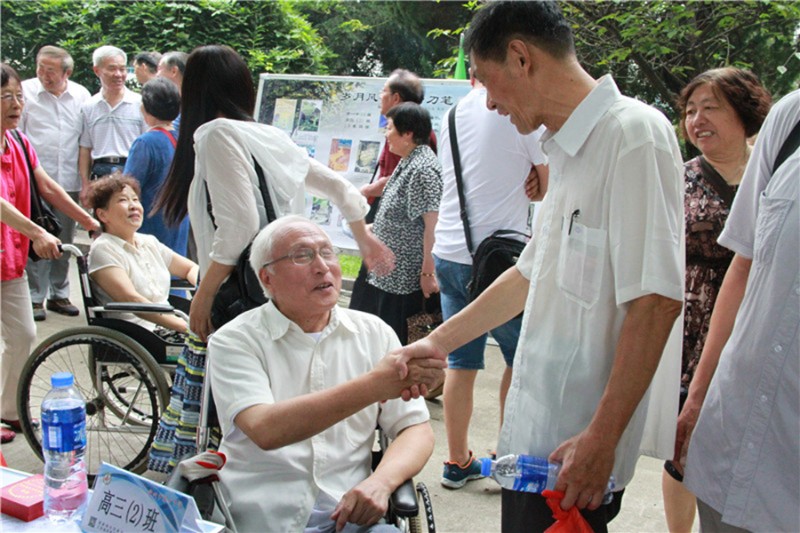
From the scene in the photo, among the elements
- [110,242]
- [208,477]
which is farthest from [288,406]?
[110,242]

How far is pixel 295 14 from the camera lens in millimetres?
9961

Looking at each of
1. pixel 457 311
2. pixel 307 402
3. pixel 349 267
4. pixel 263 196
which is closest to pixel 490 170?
pixel 457 311

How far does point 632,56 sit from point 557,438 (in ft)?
18.6

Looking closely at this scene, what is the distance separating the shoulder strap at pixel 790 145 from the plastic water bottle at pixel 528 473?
736mm

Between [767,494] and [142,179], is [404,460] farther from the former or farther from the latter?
[142,179]

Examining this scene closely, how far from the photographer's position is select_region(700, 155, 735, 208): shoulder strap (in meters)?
2.62

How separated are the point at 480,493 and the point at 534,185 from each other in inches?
54.3

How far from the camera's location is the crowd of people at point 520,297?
1427 millimetres

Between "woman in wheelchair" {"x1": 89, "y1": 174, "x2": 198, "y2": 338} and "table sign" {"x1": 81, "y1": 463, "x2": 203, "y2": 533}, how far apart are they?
1915 mm

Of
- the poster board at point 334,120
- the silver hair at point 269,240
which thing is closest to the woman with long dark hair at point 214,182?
the silver hair at point 269,240

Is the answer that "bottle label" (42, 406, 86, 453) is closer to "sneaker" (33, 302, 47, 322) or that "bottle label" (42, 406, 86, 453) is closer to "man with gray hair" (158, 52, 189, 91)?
"man with gray hair" (158, 52, 189, 91)

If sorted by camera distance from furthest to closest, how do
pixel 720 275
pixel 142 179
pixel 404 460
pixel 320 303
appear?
pixel 142 179
pixel 720 275
pixel 320 303
pixel 404 460

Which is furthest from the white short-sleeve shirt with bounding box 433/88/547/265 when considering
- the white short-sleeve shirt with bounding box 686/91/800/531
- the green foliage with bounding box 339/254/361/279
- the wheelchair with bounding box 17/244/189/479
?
the green foliage with bounding box 339/254/361/279

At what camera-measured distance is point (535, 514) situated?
5.23 feet
